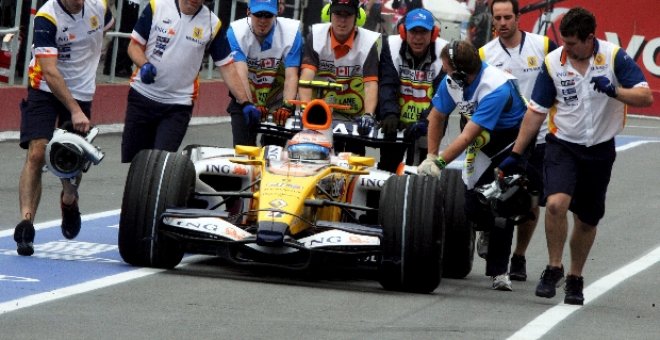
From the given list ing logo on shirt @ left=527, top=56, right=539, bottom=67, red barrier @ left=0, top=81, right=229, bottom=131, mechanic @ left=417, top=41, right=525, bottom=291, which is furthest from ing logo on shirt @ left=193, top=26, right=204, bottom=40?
red barrier @ left=0, top=81, right=229, bottom=131

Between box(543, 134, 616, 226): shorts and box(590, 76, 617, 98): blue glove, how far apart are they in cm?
48

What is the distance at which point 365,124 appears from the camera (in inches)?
529

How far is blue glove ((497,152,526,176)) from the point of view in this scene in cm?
1184

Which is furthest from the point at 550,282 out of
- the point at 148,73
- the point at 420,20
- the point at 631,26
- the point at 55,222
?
the point at 631,26

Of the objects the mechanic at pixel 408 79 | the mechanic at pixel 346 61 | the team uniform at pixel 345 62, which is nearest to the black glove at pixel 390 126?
the mechanic at pixel 408 79

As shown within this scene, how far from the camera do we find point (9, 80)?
70.4 feet

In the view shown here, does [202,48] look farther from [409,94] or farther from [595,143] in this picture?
[595,143]

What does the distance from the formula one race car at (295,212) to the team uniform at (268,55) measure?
204 cm

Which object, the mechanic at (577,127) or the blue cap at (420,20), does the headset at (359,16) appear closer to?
the blue cap at (420,20)

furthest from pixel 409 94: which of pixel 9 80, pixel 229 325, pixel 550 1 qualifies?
pixel 550 1

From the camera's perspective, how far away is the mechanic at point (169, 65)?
13.1 meters

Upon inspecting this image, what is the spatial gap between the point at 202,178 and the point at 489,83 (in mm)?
2040

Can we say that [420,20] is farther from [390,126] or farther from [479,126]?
[479,126]

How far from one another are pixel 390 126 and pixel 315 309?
3.45 metres
